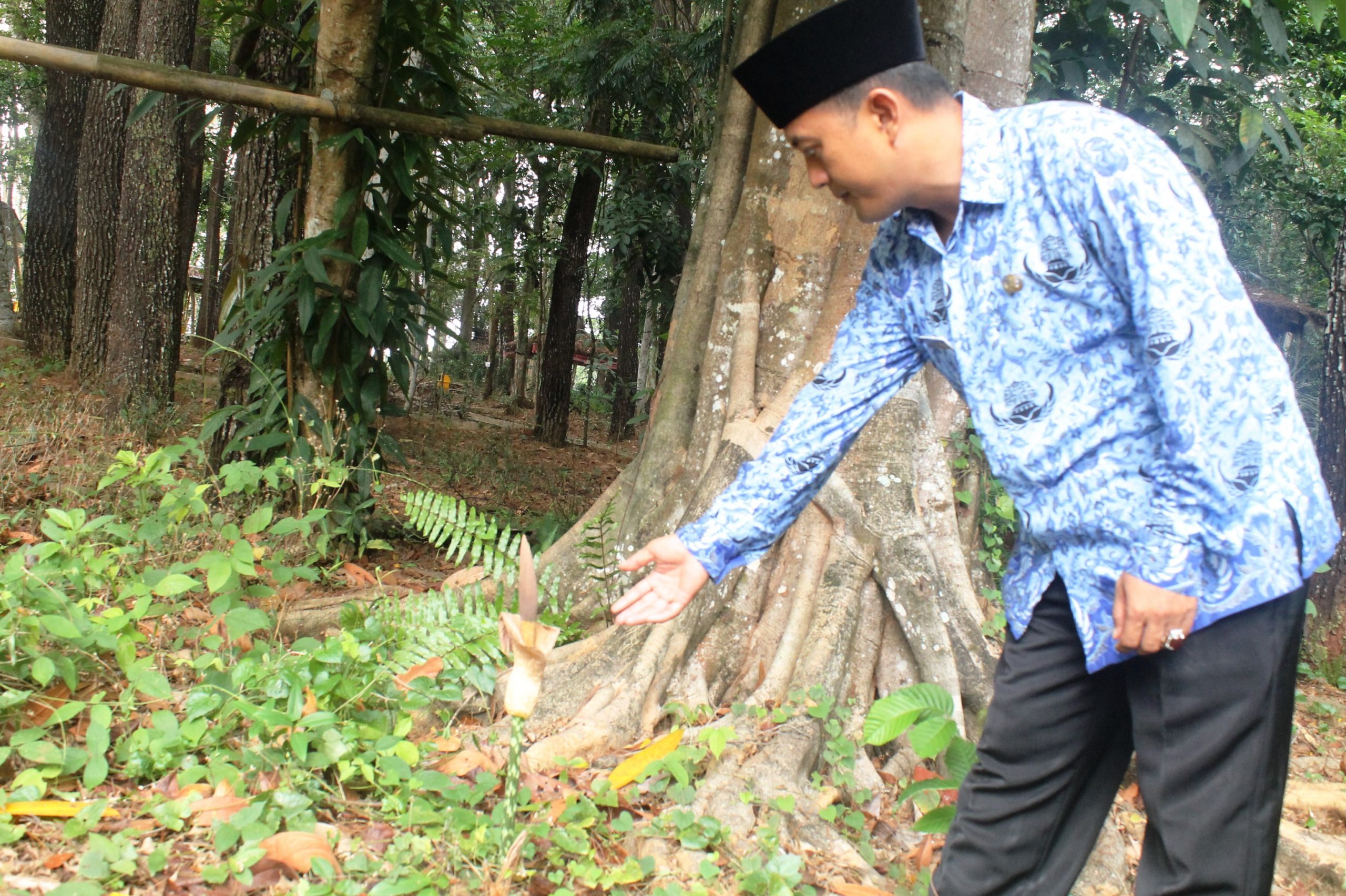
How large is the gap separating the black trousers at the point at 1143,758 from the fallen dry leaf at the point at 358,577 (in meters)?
3.19

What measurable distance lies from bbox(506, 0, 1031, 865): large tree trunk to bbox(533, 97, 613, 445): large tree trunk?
22.1 ft

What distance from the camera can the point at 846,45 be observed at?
1689 millimetres

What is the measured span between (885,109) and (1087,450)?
0.67 metres

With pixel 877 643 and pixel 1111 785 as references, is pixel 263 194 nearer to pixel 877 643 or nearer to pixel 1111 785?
pixel 877 643

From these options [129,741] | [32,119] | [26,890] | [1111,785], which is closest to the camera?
[1111,785]

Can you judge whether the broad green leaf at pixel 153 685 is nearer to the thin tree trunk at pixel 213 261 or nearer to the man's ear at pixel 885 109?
the man's ear at pixel 885 109

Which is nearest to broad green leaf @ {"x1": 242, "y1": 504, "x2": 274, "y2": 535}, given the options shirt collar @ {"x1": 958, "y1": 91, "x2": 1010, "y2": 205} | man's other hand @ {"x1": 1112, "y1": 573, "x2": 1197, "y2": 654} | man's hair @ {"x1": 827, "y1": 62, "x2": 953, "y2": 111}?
man's hair @ {"x1": 827, "y1": 62, "x2": 953, "y2": 111}

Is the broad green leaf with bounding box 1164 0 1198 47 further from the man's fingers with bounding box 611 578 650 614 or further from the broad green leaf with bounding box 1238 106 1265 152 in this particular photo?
the broad green leaf with bounding box 1238 106 1265 152

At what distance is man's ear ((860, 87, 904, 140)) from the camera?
5.48ft

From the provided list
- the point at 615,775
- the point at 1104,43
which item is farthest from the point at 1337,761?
the point at 1104,43

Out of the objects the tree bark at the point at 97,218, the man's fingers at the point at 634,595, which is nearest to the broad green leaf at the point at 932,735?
the man's fingers at the point at 634,595

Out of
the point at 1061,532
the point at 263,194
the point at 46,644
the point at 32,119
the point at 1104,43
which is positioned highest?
the point at 32,119

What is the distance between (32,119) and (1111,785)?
30854mm

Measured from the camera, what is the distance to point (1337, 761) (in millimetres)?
3965
